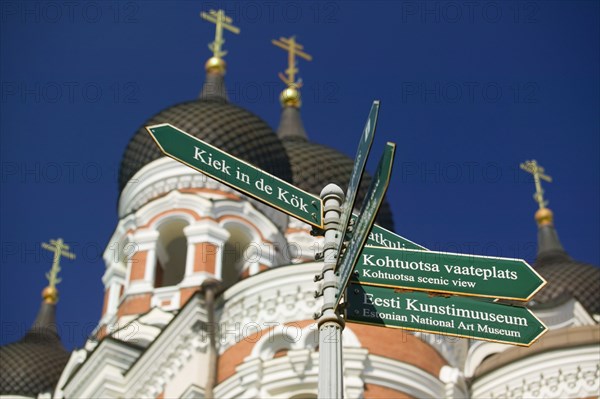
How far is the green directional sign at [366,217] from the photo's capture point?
510 cm

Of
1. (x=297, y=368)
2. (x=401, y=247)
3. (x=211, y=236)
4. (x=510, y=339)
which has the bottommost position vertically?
(x=510, y=339)

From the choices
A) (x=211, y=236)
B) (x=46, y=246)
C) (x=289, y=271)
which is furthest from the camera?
(x=46, y=246)

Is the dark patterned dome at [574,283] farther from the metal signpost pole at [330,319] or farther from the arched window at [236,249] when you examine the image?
the metal signpost pole at [330,319]

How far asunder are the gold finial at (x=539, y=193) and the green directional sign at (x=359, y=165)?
20.9 metres

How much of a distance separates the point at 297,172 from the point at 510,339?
1969 centimetres

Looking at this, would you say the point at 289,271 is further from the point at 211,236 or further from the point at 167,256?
the point at 167,256

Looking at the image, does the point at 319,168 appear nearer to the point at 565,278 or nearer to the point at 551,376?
the point at 565,278

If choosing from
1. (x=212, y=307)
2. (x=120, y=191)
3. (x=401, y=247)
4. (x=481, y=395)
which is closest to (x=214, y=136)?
(x=120, y=191)

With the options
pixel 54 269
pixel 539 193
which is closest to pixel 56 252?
pixel 54 269

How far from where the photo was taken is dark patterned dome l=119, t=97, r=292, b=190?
888 inches

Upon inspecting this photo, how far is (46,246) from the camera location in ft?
95.0

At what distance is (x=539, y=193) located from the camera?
2641 cm

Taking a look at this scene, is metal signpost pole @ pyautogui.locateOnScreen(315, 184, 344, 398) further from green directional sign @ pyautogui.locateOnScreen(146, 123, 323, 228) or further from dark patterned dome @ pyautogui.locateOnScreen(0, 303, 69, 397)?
dark patterned dome @ pyautogui.locateOnScreen(0, 303, 69, 397)

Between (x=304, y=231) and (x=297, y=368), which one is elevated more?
(x=304, y=231)
